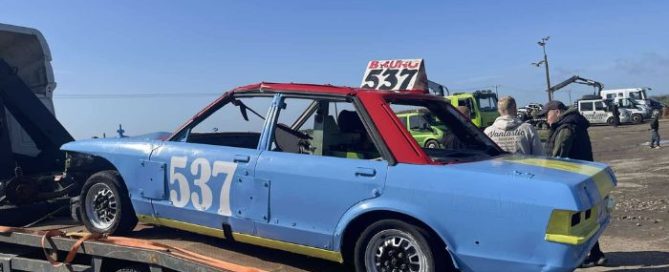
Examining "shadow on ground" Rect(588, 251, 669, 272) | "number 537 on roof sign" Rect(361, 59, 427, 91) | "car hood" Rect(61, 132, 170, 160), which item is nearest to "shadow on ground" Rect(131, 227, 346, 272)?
"car hood" Rect(61, 132, 170, 160)

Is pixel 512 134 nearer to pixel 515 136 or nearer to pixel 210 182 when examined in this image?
pixel 515 136

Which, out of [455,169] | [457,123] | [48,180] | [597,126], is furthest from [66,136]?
[597,126]

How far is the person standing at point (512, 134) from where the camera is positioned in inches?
203

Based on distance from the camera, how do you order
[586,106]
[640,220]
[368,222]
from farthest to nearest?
[586,106] < [640,220] < [368,222]

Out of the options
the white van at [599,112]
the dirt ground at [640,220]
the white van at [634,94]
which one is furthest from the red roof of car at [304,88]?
the white van at [634,94]

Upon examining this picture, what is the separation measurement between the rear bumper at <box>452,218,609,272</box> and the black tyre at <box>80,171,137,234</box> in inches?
106

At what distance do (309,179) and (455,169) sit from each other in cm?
92

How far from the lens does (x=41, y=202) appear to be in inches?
208

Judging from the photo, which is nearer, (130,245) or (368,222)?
(368,222)

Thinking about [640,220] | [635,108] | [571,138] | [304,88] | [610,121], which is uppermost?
[635,108]

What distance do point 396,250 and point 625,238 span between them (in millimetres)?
4545

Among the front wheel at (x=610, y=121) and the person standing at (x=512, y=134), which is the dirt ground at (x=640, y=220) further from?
the front wheel at (x=610, y=121)

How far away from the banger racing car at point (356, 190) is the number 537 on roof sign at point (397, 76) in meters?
0.17

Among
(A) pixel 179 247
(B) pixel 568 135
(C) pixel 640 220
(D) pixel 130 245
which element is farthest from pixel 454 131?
(C) pixel 640 220
